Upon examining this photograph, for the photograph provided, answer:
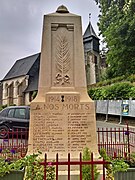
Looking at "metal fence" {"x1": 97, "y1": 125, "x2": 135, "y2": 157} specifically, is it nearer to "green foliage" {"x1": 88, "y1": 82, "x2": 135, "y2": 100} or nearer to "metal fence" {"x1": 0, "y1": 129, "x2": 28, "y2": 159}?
"metal fence" {"x1": 0, "y1": 129, "x2": 28, "y2": 159}

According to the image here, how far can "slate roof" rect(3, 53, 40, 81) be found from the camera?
44156 mm

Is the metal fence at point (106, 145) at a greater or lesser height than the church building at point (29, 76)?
lesser

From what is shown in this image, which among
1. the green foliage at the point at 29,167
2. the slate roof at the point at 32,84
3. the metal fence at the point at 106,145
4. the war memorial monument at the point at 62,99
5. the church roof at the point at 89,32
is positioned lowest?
the metal fence at the point at 106,145

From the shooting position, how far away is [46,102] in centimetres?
454

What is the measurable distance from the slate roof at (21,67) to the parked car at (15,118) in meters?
31.7

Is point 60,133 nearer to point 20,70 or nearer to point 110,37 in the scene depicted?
point 110,37

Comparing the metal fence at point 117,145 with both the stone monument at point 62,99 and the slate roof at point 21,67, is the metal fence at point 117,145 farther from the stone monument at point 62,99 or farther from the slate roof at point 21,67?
the slate roof at point 21,67

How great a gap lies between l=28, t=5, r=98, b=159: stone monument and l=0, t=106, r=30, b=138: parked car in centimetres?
639

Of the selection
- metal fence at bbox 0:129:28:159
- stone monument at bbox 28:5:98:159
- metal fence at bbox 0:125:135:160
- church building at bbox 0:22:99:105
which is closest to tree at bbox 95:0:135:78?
metal fence at bbox 0:125:135:160

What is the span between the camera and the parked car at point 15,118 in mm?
10664

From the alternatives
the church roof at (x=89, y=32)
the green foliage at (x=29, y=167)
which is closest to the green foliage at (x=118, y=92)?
the green foliage at (x=29, y=167)

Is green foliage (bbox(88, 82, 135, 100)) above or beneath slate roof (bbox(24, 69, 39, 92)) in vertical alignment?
beneath

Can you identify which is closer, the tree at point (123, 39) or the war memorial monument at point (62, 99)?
the war memorial monument at point (62, 99)

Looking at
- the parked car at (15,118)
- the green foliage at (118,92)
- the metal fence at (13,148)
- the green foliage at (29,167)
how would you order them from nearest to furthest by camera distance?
1. the green foliage at (29,167)
2. the metal fence at (13,148)
3. the parked car at (15,118)
4. the green foliage at (118,92)
